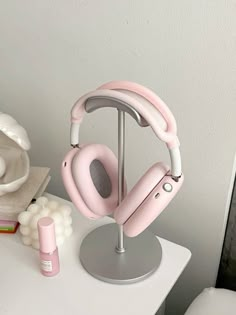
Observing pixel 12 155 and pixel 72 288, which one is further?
pixel 12 155

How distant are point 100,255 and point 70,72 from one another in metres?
0.38

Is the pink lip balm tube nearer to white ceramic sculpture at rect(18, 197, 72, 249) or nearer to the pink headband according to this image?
white ceramic sculpture at rect(18, 197, 72, 249)

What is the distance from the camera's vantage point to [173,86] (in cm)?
83

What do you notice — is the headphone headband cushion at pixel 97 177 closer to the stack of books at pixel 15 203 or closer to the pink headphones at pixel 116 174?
the pink headphones at pixel 116 174

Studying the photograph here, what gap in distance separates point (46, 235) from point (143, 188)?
7.7 inches

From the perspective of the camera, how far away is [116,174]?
0.76 m

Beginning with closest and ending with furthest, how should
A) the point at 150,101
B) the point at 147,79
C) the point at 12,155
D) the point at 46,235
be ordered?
the point at 150,101, the point at 46,235, the point at 147,79, the point at 12,155

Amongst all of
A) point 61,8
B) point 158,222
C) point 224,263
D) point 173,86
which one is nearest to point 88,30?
point 61,8

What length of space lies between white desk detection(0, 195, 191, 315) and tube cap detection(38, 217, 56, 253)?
7 cm

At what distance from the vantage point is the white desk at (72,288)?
29.1 inches

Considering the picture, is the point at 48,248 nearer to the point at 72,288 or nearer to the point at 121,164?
the point at 72,288

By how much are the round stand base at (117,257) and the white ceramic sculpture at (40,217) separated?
0.05 m

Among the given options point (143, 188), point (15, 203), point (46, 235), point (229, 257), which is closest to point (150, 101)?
point (143, 188)

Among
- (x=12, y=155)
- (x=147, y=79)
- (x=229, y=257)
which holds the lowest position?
(x=229, y=257)
